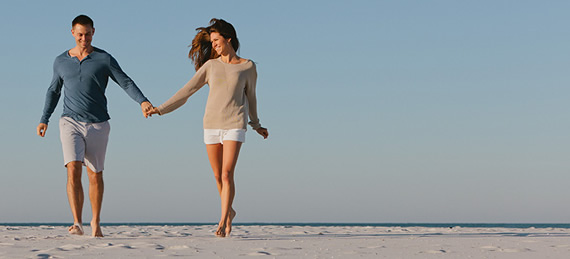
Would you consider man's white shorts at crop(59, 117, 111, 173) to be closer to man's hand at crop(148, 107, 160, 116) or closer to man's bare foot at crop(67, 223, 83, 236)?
man's hand at crop(148, 107, 160, 116)

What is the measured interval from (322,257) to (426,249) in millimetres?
1215

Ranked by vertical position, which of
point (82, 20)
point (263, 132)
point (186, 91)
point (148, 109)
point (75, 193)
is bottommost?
point (75, 193)

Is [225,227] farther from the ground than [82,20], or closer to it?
closer to it

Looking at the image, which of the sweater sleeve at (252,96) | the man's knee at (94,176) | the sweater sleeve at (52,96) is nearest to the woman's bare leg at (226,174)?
the sweater sleeve at (252,96)

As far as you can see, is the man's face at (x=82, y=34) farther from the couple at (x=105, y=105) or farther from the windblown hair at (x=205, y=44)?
the windblown hair at (x=205, y=44)

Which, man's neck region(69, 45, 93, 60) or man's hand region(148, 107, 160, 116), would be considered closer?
man's neck region(69, 45, 93, 60)

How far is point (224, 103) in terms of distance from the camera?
276 inches

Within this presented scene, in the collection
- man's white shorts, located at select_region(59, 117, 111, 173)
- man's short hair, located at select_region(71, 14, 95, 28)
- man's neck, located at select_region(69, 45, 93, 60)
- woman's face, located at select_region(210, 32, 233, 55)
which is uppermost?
man's short hair, located at select_region(71, 14, 95, 28)

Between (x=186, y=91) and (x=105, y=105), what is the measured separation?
85 cm

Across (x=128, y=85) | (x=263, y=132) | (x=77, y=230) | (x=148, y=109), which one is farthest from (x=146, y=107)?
A: (x=77, y=230)

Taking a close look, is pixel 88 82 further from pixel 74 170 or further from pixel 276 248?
pixel 276 248

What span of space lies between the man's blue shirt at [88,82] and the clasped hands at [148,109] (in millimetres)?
122

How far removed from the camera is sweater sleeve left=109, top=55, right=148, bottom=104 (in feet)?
23.2

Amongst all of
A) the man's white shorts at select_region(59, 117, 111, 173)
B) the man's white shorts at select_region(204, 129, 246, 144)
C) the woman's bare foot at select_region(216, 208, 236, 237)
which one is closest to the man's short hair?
the man's white shorts at select_region(59, 117, 111, 173)
